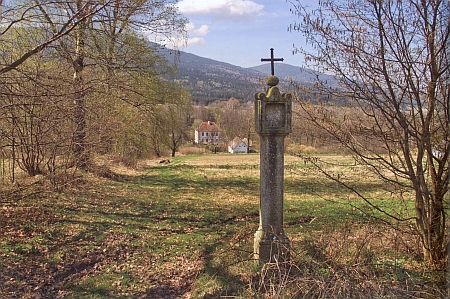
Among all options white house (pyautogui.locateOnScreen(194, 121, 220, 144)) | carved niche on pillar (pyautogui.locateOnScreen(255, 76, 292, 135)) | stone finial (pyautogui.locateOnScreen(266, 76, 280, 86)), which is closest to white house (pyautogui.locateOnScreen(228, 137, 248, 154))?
white house (pyautogui.locateOnScreen(194, 121, 220, 144))

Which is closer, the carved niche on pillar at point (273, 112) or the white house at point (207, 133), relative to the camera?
the carved niche on pillar at point (273, 112)

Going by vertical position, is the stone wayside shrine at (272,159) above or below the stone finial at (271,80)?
below

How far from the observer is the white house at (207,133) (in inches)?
1973

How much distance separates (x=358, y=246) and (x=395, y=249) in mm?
586

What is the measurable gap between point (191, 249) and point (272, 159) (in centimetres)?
280

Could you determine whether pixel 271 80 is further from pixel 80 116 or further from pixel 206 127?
pixel 206 127

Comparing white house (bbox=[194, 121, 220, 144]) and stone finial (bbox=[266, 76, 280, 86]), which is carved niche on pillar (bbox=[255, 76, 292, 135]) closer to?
stone finial (bbox=[266, 76, 280, 86])

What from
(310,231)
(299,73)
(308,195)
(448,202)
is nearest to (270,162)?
(299,73)

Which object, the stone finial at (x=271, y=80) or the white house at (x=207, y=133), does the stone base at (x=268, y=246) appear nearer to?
the stone finial at (x=271, y=80)

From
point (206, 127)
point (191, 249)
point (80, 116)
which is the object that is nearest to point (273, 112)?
point (191, 249)

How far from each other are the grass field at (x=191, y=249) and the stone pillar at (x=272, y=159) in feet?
1.29

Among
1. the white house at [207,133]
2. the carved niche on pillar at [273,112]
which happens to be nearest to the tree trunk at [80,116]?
the carved niche on pillar at [273,112]

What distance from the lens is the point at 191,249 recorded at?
6.89 meters

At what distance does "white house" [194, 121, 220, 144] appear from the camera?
5012 centimetres
